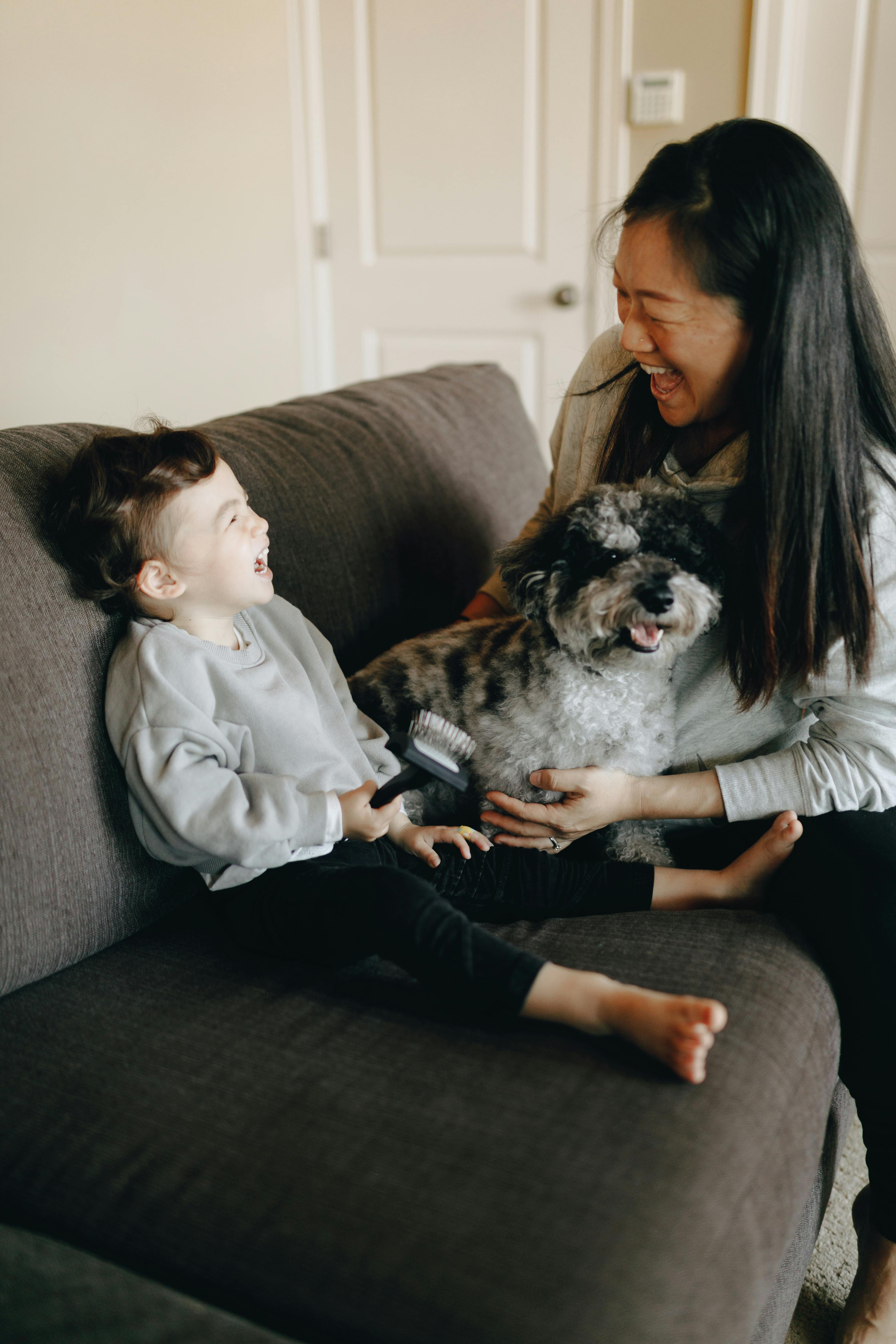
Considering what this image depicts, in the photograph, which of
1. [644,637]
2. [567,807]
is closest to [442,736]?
[567,807]

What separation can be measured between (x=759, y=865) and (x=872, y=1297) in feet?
1.67

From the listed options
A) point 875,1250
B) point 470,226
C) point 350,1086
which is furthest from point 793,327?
point 470,226

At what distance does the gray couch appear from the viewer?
0.77 m

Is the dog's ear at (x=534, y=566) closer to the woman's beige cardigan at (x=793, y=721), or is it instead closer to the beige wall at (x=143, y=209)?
the woman's beige cardigan at (x=793, y=721)

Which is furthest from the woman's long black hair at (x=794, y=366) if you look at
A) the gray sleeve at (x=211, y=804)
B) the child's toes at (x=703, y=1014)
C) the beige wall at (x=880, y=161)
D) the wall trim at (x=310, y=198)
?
the wall trim at (x=310, y=198)

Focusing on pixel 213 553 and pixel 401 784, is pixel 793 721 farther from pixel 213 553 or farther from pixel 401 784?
pixel 213 553

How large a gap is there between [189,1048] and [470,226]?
356 centimetres

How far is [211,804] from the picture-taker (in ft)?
3.63

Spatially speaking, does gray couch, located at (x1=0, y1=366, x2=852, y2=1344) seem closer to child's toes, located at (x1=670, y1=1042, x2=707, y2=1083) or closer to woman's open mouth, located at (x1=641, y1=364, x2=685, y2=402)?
child's toes, located at (x1=670, y1=1042, x2=707, y2=1083)

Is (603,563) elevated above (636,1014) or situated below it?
above

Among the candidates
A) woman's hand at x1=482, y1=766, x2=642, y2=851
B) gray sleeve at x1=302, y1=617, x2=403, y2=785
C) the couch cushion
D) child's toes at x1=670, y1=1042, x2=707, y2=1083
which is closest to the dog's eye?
woman's hand at x1=482, y1=766, x2=642, y2=851

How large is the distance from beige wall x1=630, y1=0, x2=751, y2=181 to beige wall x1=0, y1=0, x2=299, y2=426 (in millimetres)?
1387

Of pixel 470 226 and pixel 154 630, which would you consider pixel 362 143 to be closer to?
pixel 470 226

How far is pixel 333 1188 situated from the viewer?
0.83m
